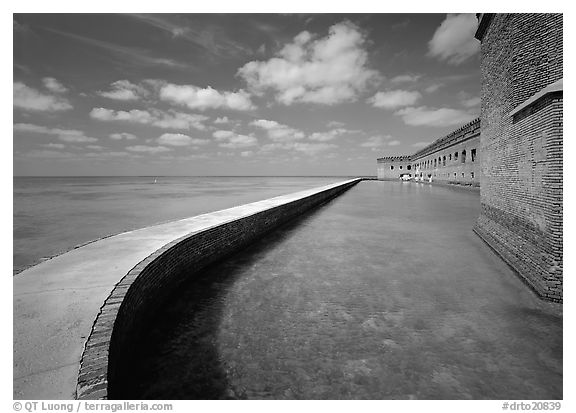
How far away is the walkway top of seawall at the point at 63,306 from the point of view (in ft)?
7.30

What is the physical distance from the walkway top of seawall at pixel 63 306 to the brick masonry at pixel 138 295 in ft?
0.37

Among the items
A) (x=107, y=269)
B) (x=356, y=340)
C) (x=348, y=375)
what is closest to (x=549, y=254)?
(x=356, y=340)

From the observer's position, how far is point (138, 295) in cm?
369

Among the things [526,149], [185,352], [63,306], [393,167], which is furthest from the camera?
[393,167]

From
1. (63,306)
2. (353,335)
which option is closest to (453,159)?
(353,335)

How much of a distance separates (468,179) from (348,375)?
116 feet

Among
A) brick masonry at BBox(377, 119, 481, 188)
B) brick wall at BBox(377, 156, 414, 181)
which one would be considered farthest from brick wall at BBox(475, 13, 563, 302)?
brick wall at BBox(377, 156, 414, 181)

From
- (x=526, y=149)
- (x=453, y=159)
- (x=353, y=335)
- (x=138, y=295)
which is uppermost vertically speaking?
(x=453, y=159)

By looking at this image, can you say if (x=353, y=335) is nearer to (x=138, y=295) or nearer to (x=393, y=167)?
(x=138, y=295)

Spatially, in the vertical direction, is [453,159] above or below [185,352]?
above

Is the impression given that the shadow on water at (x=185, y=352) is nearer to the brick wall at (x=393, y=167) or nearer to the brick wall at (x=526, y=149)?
the brick wall at (x=526, y=149)

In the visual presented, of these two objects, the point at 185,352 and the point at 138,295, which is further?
the point at 138,295

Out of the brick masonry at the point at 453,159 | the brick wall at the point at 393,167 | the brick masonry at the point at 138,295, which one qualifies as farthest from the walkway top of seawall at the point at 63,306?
the brick wall at the point at 393,167

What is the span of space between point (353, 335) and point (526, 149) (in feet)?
16.6
